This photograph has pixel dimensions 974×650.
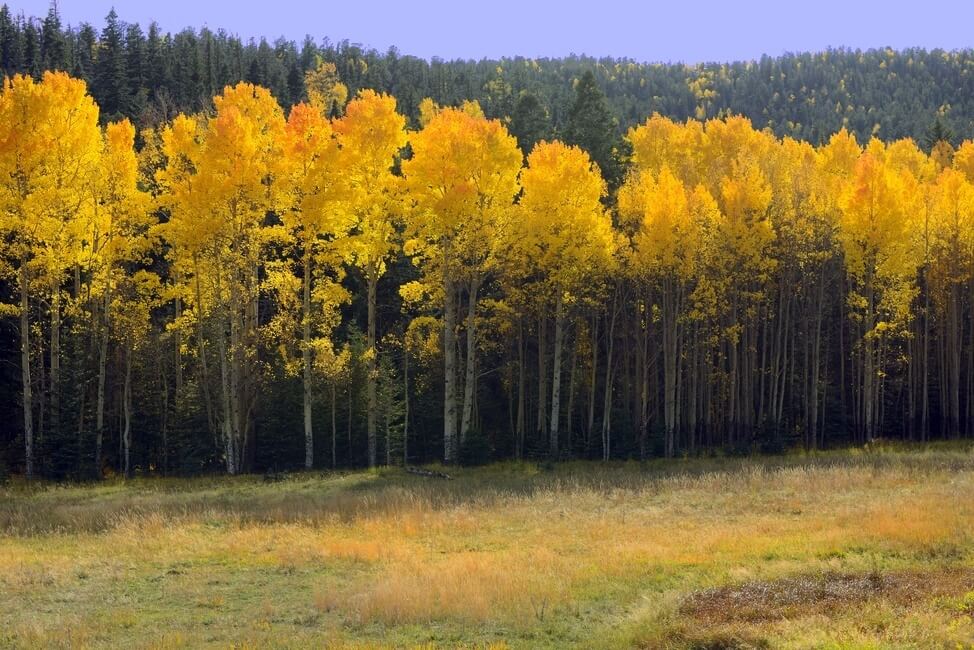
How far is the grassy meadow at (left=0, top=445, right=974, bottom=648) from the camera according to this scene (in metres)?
10.5

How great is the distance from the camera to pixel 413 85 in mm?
116250

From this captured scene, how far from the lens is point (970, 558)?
1347cm

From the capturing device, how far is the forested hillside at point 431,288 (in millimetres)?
27688

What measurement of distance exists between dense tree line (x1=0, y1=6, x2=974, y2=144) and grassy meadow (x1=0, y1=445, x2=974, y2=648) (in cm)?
3232

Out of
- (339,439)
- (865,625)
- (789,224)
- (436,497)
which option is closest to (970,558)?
(865,625)

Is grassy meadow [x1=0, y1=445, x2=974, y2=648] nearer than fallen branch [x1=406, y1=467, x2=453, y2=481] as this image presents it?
Yes

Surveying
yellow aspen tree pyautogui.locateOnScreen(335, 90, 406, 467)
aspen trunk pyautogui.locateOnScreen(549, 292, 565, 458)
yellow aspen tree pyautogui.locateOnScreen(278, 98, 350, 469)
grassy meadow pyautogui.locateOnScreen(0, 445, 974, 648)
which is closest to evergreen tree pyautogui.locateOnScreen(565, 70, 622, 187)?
aspen trunk pyautogui.locateOnScreen(549, 292, 565, 458)

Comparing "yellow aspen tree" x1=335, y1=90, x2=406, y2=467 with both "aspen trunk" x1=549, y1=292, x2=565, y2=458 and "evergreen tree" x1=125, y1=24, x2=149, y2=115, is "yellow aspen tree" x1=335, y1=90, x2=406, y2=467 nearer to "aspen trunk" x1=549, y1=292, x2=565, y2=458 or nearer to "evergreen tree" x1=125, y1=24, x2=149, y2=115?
"aspen trunk" x1=549, y1=292, x2=565, y2=458

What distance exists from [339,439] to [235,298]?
39.1ft

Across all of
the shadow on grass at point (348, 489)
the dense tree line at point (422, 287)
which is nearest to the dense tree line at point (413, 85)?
the dense tree line at point (422, 287)

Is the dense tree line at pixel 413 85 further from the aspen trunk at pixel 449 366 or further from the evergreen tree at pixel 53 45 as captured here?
the aspen trunk at pixel 449 366

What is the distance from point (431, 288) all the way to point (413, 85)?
9283 centimetres

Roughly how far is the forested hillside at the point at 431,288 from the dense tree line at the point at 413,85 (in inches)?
707

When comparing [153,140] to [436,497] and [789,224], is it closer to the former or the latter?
[436,497]
